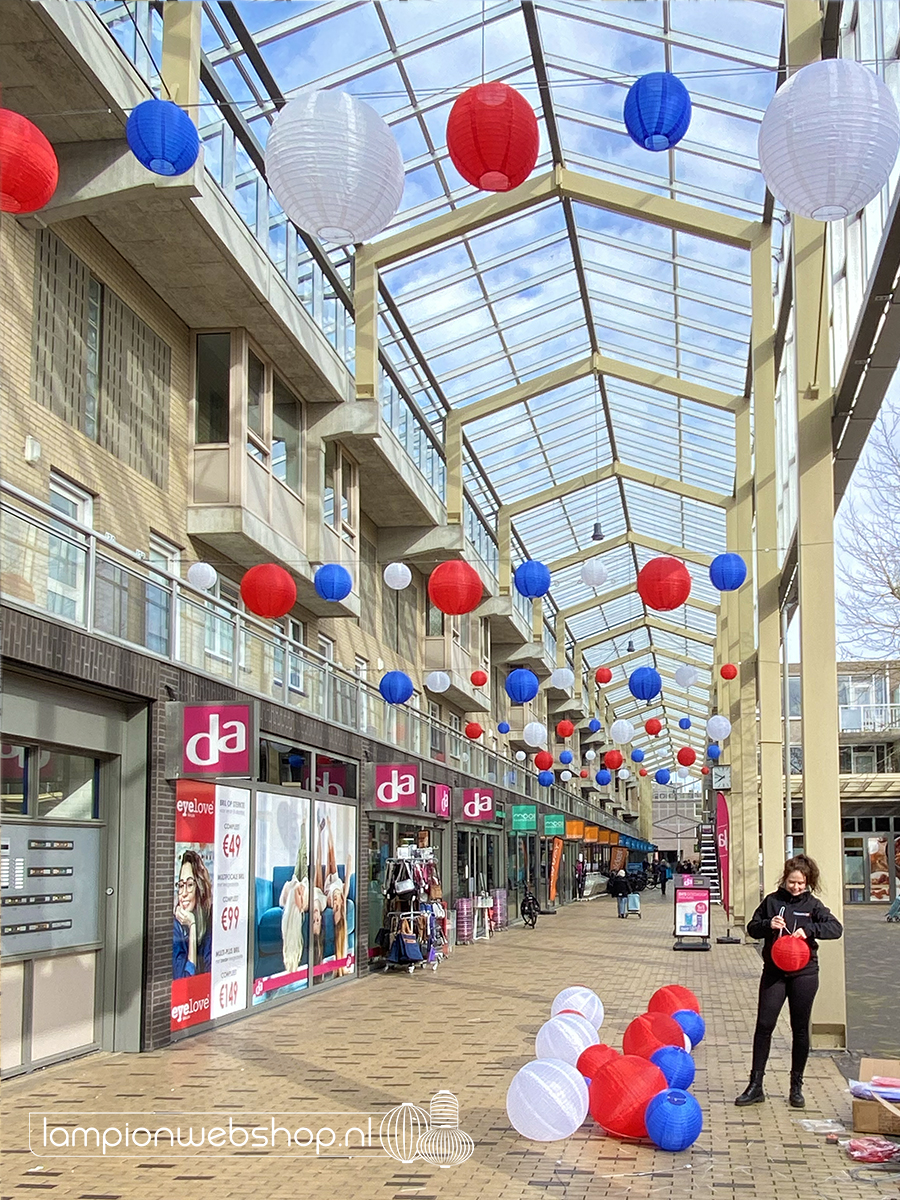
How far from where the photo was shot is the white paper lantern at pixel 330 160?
709 cm

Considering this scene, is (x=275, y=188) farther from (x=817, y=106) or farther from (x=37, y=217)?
(x=37, y=217)

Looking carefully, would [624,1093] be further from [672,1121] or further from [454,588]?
[454,588]

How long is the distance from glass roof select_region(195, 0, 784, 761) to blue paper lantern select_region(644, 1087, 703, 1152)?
6.77 m

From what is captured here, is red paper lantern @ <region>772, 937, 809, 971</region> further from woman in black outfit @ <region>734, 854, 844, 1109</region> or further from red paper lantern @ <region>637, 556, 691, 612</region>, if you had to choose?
red paper lantern @ <region>637, 556, 691, 612</region>

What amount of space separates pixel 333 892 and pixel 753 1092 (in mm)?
10255

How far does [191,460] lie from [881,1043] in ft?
35.1

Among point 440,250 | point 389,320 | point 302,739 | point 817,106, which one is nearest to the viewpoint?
point 817,106

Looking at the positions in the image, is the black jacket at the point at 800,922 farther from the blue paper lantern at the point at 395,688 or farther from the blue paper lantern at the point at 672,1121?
the blue paper lantern at the point at 395,688

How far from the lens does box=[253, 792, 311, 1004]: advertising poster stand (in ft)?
48.8

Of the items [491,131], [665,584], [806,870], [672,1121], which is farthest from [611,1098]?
[665,584]

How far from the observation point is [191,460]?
55.8 feet

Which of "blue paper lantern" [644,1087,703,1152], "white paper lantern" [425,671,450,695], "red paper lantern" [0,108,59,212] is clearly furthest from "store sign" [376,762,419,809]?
"red paper lantern" [0,108,59,212]

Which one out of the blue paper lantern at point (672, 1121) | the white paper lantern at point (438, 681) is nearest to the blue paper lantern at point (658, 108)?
the blue paper lantern at point (672, 1121)

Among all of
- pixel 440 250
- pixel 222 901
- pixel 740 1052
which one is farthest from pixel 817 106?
pixel 440 250
